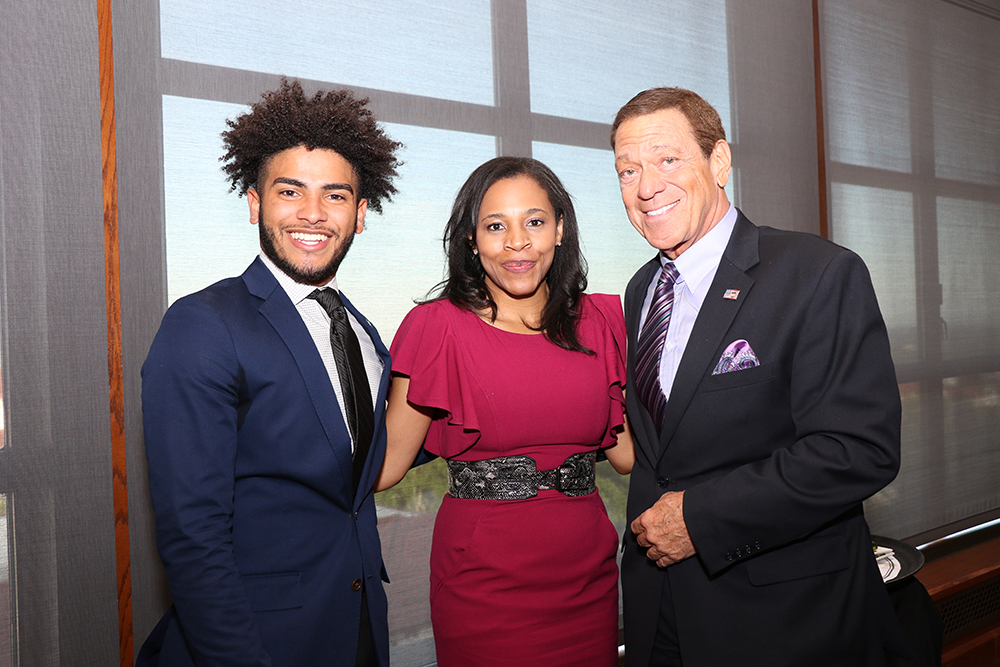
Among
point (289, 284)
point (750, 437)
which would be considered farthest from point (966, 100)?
point (289, 284)

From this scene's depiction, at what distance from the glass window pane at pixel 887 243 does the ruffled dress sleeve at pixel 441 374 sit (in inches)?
118

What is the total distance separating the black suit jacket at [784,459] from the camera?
56.9 inches

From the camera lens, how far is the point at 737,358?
1.53 m

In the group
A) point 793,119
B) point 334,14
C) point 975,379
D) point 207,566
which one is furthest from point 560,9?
point 975,379

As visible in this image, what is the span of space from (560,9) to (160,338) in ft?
8.15

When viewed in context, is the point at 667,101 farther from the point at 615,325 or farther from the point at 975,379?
the point at 975,379

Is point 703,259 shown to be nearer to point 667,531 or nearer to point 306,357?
point 667,531

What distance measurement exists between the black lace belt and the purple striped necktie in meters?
0.31

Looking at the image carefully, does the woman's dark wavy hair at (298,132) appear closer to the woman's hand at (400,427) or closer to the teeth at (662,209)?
the woman's hand at (400,427)

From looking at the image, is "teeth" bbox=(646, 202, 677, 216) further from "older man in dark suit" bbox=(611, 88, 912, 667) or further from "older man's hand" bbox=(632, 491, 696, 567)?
"older man's hand" bbox=(632, 491, 696, 567)

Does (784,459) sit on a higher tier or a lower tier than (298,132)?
lower

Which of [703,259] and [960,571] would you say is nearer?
[703,259]

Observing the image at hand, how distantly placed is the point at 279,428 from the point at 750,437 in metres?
0.98

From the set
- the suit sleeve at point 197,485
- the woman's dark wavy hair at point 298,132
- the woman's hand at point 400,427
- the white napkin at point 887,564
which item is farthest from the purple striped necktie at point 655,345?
the white napkin at point 887,564
